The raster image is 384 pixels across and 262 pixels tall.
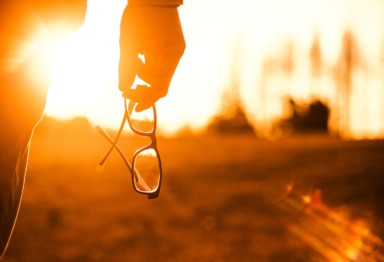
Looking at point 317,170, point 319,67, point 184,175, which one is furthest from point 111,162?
point 319,67

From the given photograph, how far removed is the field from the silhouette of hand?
4876 millimetres

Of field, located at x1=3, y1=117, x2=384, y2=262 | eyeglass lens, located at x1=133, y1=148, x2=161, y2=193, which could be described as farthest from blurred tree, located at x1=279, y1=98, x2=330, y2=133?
eyeglass lens, located at x1=133, y1=148, x2=161, y2=193

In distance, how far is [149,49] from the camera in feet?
6.84

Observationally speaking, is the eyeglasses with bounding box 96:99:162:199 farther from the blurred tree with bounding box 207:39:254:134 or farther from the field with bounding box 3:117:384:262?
the blurred tree with bounding box 207:39:254:134

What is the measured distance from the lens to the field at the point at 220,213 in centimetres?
781

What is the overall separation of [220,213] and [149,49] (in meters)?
9.11

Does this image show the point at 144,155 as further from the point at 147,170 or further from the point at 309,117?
the point at 309,117

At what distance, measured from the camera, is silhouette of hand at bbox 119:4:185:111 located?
204 centimetres

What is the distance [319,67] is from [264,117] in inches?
305

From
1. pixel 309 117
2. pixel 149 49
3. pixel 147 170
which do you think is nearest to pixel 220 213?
pixel 147 170

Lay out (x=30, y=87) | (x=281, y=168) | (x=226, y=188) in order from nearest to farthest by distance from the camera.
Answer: (x=30, y=87) → (x=226, y=188) → (x=281, y=168)

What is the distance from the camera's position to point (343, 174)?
1303cm

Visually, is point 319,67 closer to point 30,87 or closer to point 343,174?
point 343,174

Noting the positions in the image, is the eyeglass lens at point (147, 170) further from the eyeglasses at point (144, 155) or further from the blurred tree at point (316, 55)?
the blurred tree at point (316, 55)
